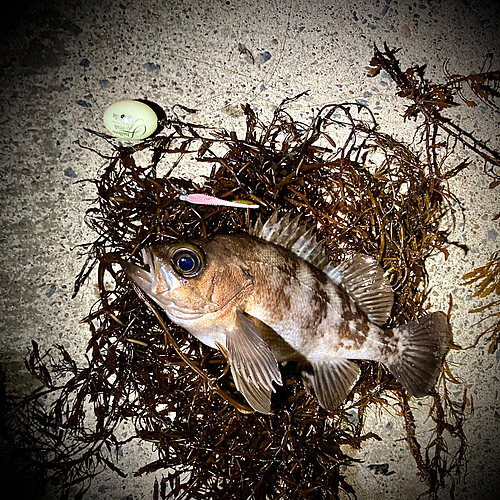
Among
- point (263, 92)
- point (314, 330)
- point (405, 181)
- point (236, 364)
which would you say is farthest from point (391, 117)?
point (236, 364)

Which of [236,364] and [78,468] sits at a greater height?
[236,364]

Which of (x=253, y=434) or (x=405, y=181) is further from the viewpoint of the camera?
(x=405, y=181)

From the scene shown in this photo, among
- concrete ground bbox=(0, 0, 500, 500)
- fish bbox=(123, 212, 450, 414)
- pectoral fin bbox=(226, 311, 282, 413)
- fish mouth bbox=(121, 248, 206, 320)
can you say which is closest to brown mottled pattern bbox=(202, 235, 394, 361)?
fish bbox=(123, 212, 450, 414)

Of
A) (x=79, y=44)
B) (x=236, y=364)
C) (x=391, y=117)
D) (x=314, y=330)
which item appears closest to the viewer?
(x=236, y=364)

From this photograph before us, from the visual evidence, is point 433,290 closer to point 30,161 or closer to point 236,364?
point 236,364

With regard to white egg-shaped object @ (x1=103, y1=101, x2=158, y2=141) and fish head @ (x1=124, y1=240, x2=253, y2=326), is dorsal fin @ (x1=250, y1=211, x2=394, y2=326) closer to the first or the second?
fish head @ (x1=124, y1=240, x2=253, y2=326)

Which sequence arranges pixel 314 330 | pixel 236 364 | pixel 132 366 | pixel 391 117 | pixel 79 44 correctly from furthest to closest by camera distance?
pixel 391 117
pixel 79 44
pixel 132 366
pixel 314 330
pixel 236 364
